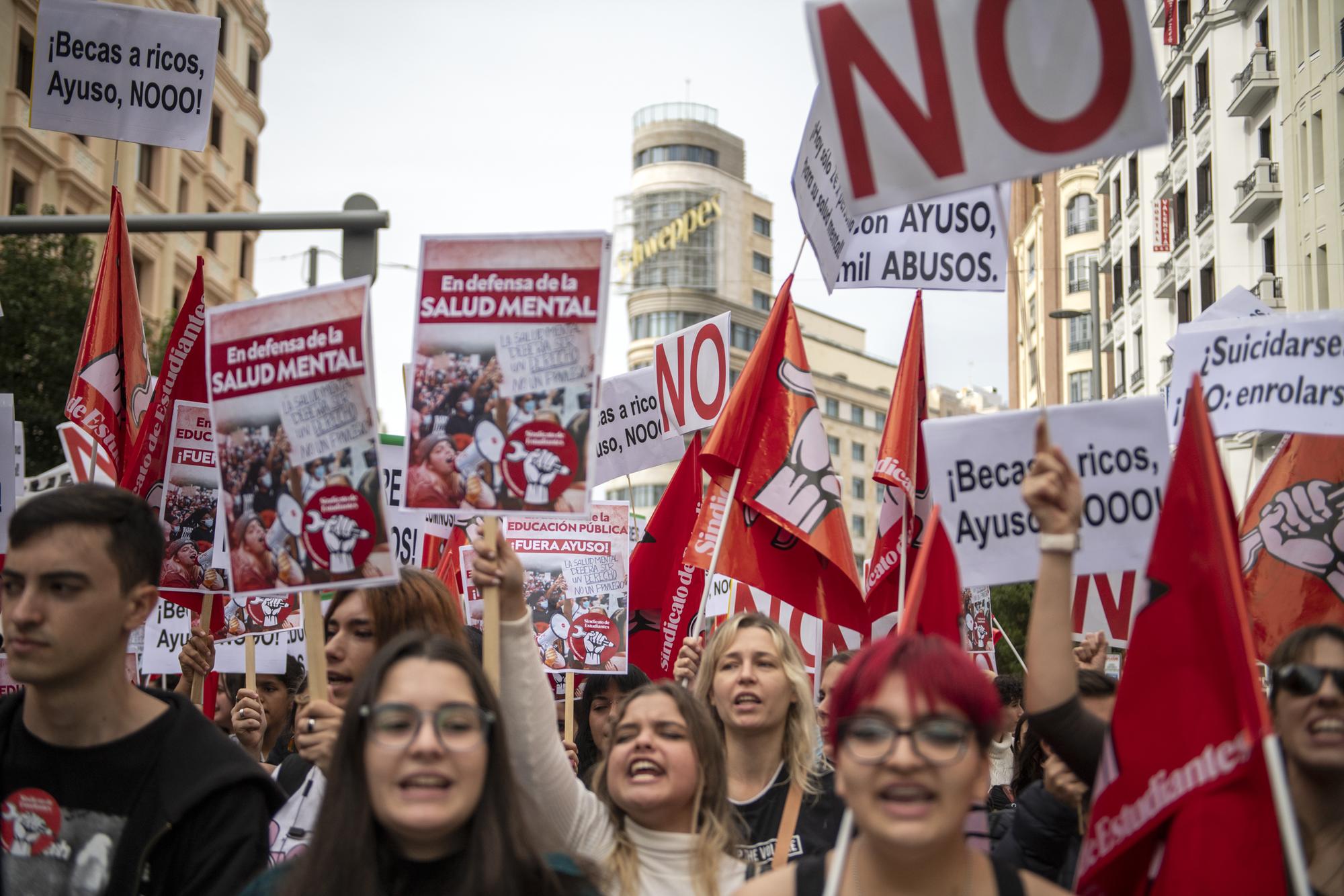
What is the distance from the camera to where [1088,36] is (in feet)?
13.6

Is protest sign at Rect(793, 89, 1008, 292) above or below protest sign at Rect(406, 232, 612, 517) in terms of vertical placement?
above

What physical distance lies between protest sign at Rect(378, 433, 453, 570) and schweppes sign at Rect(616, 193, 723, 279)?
73.2 metres

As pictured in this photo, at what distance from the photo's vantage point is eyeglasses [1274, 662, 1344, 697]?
3.60 metres

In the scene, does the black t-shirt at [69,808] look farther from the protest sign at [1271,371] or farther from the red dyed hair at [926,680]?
the protest sign at [1271,371]

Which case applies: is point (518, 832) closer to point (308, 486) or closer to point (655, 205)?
point (308, 486)

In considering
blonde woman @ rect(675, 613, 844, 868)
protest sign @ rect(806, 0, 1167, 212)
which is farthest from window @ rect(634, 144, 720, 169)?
protest sign @ rect(806, 0, 1167, 212)

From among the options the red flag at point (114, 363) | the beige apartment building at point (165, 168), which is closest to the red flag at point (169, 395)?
the red flag at point (114, 363)

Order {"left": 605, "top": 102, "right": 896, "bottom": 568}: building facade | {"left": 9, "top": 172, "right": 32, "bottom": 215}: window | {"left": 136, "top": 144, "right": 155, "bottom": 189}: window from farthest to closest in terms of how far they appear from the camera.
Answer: {"left": 605, "top": 102, "right": 896, "bottom": 568}: building facade < {"left": 136, "top": 144, "right": 155, "bottom": 189}: window < {"left": 9, "top": 172, "right": 32, "bottom": 215}: window

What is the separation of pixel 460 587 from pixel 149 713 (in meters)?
5.33

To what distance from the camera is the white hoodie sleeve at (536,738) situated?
155 inches

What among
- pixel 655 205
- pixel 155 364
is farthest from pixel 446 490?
pixel 655 205

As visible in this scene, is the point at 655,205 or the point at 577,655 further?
the point at 655,205

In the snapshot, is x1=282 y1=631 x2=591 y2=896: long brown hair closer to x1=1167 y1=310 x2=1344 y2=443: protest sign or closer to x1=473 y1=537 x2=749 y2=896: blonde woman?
x1=473 y1=537 x2=749 y2=896: blonde woman

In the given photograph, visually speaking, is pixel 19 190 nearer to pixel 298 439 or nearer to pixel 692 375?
pixel 692 375
